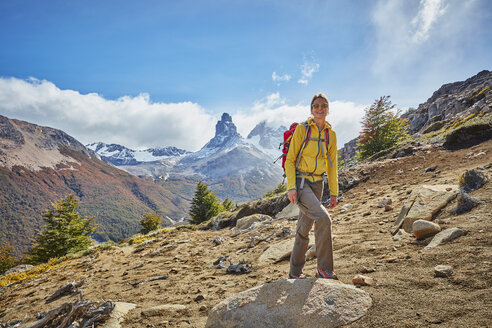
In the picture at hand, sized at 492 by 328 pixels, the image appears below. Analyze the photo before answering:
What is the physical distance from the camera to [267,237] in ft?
28.2

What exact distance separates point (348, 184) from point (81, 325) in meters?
13.1

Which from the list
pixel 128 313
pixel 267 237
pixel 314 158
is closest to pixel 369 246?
pixel 314 158

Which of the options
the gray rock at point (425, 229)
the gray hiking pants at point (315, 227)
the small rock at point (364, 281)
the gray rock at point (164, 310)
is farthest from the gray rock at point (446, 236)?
the gray rock at point (164, 310)

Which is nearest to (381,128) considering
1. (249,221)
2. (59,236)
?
(249,221)

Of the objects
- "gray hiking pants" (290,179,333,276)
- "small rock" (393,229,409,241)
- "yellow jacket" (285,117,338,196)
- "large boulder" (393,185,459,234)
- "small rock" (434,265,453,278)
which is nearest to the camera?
"small rock" (434,265,453,278)

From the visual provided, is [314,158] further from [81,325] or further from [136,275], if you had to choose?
[136,275]

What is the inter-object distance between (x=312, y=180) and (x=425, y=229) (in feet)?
9.00

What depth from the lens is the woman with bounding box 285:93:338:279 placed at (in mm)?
3682

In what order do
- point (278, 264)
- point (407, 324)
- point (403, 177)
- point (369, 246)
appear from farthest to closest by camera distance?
point (403, 177), point (278, 264), point (369, 246), point (407, 324)

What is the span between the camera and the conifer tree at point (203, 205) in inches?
1534

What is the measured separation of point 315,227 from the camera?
3.71 meters

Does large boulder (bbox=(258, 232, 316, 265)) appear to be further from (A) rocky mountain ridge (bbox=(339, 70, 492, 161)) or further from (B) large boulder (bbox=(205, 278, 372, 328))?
(A) rocky mountain ridge (bbox=(339, 70, 492, 161))

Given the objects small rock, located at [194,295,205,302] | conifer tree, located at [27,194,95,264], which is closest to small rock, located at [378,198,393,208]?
small rock, located at [194,295,205,302]

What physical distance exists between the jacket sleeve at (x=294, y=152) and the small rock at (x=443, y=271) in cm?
230
